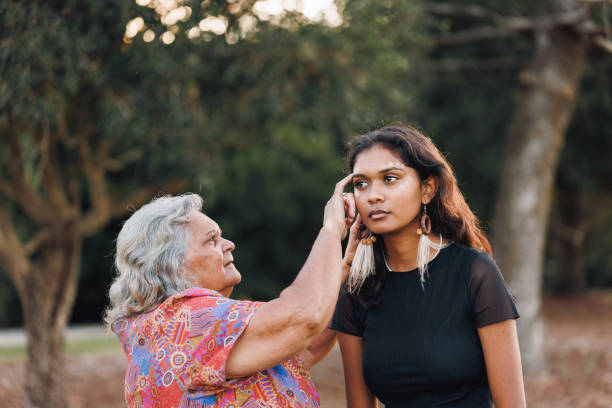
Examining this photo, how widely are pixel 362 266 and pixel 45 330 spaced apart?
5552 mm

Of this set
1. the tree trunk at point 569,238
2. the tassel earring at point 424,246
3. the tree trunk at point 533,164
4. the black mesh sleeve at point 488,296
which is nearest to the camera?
the black mesh sleeve at point 488,296

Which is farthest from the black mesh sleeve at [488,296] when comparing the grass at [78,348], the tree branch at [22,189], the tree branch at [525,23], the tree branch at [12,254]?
the grass at [78,348]

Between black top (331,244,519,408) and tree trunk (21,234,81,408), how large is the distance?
5.61 metres

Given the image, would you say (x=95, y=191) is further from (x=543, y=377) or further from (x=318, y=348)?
(x=543, y=377)

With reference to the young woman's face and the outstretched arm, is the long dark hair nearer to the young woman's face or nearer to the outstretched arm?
the young woman's face

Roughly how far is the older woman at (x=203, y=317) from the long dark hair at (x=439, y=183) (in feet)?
0.96

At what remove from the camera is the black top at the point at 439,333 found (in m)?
2.48

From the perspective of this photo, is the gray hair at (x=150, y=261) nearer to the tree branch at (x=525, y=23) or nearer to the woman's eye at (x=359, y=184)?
the woman's eye at (x=359, y=184)

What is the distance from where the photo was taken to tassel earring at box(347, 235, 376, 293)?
283 centimetres

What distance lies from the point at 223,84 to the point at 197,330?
19.9 feet

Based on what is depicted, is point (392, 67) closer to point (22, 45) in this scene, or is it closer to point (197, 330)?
point (22, 45)

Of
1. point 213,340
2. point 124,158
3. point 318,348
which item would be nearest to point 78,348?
point 124,158

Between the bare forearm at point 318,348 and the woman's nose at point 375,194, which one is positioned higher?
the woman's nose at point 375,194

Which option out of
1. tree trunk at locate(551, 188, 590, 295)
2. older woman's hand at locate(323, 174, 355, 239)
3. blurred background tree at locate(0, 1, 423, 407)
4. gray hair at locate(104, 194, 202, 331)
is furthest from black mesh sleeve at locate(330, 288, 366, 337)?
tree trunk at locate(551, 188, 590, 295)
